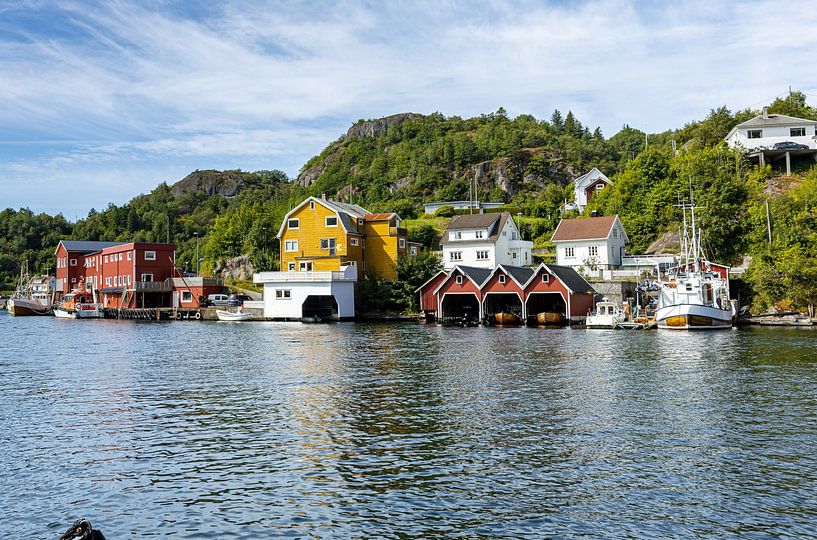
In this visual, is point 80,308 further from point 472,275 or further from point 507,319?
point 507,319

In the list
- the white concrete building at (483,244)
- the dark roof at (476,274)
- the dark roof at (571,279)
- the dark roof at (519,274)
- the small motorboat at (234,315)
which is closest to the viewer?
the dark roof at (571,279)

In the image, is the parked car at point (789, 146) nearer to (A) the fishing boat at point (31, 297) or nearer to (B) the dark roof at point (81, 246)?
(B) the dark roof at point (81, 246)

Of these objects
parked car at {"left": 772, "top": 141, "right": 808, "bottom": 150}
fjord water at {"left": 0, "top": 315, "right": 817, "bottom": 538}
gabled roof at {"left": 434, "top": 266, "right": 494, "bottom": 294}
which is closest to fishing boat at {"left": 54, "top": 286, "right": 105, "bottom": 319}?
gabled roof at {"left": 434, "top": 266, "right": 494, "bottom": 294}

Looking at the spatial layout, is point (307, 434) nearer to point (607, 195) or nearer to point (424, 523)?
point (424, 523)

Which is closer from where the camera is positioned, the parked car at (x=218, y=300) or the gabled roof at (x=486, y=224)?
the gabled roof at (x=486, y=224)

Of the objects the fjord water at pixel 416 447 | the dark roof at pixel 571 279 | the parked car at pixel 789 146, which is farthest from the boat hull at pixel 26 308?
the parked car at pixel 789 146

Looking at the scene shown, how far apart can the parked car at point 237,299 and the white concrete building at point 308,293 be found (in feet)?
29.5

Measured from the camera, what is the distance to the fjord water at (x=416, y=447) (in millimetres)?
11992

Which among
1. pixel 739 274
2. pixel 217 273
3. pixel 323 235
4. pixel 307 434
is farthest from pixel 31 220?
pixel 307 434

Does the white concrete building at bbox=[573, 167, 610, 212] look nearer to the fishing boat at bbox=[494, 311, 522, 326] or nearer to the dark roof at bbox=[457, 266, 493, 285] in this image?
the dark roof at bbox=[457, 266, 493, 285]

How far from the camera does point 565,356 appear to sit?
110 feet

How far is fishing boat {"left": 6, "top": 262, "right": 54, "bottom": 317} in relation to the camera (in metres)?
98.1

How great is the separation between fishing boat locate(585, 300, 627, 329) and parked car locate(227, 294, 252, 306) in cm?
3984

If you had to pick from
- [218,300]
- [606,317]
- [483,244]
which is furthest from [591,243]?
[218,300]
